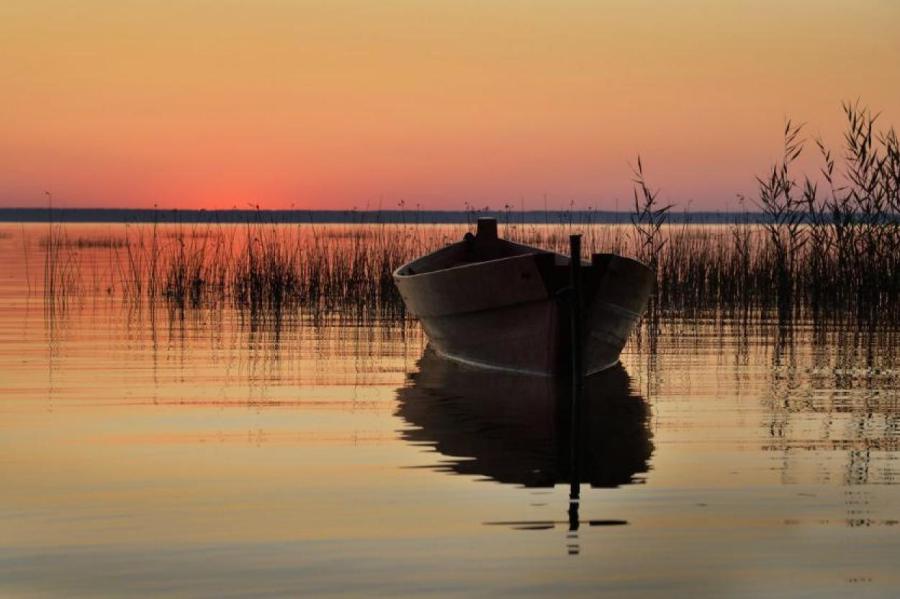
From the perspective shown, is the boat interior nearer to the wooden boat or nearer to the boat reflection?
the wooden boat

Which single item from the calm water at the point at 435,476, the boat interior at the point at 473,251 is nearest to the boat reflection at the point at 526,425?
the calm water at the point at 435,476

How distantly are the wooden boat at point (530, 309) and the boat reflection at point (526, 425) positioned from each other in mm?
195

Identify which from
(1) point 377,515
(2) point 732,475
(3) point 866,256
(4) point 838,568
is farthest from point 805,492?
(3) point 866,256

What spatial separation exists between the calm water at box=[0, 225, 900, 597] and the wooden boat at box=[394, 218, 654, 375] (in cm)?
30

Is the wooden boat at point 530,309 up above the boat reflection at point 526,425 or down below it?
above

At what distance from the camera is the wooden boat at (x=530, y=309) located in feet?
35.6

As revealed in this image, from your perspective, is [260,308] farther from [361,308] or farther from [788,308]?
[788,308]

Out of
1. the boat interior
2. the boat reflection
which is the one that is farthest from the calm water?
the boat interior

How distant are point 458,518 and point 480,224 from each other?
948 cm

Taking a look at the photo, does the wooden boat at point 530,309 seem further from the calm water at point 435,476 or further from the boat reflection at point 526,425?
the calm water at point 435,476

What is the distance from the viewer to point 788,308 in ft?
54.2

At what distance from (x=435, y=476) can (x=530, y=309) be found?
14.5 feet

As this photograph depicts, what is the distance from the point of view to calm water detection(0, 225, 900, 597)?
482 cm

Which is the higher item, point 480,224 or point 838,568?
point 480,224
